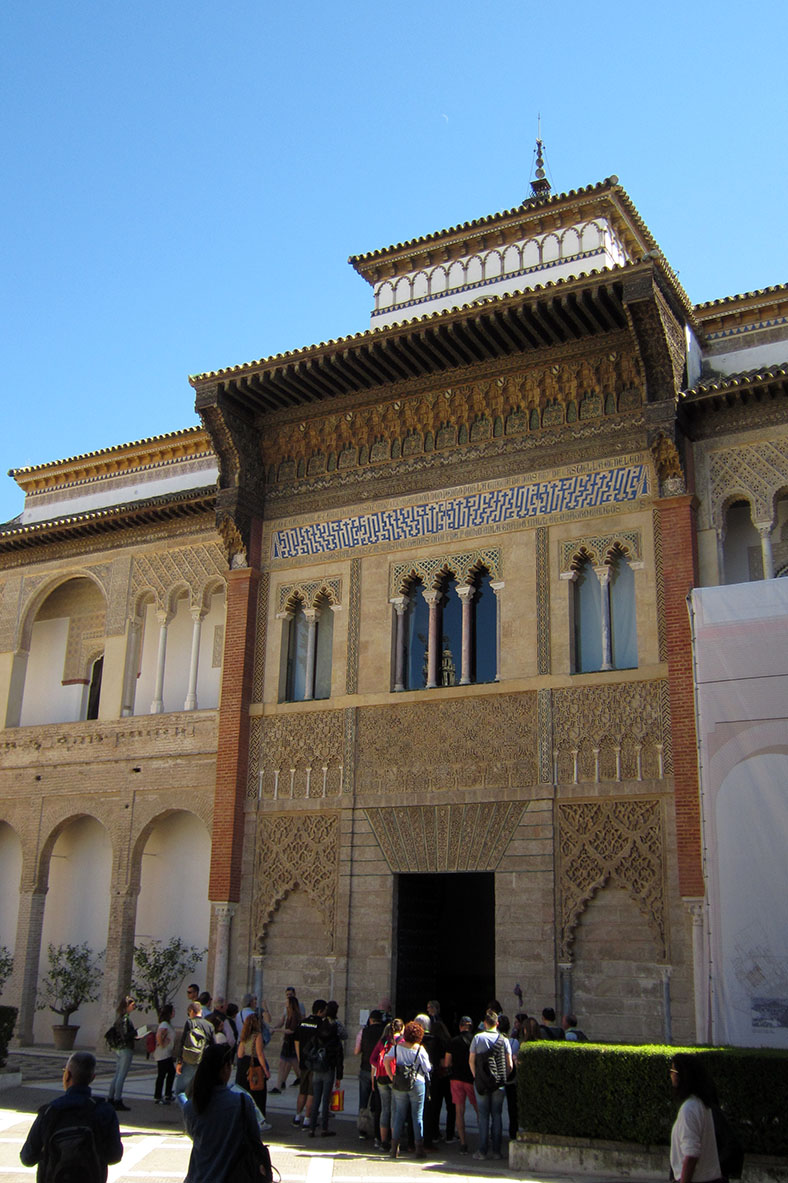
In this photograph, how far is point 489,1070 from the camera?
8352mm

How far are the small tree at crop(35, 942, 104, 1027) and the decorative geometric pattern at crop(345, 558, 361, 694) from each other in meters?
5.43

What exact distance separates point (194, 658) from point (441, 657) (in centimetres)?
388

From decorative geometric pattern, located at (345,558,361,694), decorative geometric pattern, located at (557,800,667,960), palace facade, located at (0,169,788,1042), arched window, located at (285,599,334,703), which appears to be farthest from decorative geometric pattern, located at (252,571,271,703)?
decorative geometric pattern, located at (557,800,667,960)

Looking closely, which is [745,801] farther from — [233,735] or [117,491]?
[117,491]

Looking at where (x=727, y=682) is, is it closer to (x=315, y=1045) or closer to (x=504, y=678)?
(x=504, y=678)

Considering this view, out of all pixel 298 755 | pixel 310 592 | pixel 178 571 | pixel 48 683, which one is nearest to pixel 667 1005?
pixel 298 755

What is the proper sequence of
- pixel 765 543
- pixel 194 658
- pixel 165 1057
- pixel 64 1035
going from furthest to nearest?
1. pixel 194 658
2. pixel 64 1035
3. pixel 765 543
4. pixel 165 1057

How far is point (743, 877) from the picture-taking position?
9.66 metres

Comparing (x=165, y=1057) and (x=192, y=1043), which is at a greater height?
(x=192, y=1043)

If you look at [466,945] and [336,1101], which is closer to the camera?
[336,1101]

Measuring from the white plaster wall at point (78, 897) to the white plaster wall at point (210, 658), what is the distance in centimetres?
251

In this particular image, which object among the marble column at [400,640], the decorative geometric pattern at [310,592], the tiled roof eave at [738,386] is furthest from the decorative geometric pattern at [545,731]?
the tiled roof eave at [738,386]

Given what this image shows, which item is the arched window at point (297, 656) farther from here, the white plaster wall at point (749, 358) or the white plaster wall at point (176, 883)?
the white plaster wall at point (749, 358)

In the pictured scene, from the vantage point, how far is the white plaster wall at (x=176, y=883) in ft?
49.1
